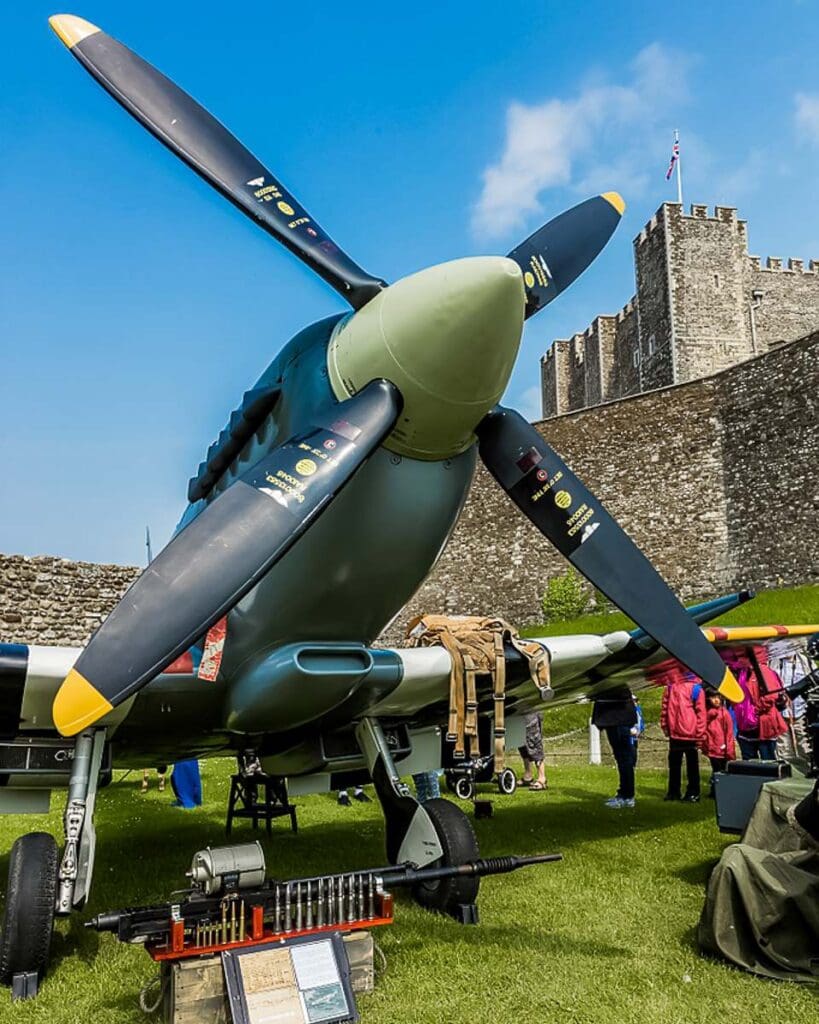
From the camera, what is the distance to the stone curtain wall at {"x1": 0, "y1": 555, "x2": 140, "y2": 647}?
56.5 feet

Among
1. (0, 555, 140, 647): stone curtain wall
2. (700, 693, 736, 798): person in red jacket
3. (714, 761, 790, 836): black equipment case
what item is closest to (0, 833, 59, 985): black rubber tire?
(714, 761, 790, 836): black equipment case

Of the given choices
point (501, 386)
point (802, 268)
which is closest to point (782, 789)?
point (501, 386)

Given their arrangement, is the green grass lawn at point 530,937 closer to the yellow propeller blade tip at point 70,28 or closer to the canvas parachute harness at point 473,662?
the canvas parachute harness at point 473,662

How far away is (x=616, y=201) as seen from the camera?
642cm

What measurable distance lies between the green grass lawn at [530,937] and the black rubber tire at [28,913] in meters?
0.15

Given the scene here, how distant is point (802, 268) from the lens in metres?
47.5

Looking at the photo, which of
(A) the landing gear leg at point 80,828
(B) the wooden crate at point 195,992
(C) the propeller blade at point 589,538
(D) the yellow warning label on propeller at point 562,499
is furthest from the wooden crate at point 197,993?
(D) the yellow warning label on propeller at point 562,499

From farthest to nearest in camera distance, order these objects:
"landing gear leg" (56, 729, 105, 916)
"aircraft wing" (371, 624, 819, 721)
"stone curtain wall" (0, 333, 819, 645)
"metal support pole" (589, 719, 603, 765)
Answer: "stone curtain wall" (0, 333, 819, 645) → "metal support pole" (589, 719, 603, 765) → "aircraft wing" (371, 624, 819, 721) → "landing gear leg" (56, 729, 105, 916)

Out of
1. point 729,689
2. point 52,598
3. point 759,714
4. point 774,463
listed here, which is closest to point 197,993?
point 729,689

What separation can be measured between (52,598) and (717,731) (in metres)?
13.5

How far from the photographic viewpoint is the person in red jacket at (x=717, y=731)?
1005 centimetres

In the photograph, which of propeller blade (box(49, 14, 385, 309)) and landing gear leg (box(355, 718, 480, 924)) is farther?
landing gear leg (box(355, 718, 480, 924))

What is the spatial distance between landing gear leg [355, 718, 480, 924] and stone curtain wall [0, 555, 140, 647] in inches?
506

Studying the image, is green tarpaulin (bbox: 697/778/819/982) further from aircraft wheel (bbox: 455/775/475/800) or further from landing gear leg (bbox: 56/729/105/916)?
landing gear leg (bbox: 56/729/105/916)
